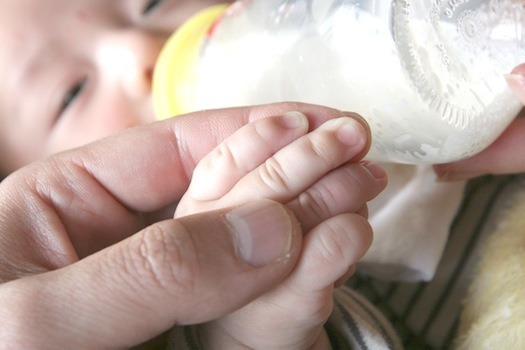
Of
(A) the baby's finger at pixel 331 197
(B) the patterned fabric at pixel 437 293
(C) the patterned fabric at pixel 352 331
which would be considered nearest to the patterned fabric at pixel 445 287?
(B) the patterned fabric at pixel 437 293

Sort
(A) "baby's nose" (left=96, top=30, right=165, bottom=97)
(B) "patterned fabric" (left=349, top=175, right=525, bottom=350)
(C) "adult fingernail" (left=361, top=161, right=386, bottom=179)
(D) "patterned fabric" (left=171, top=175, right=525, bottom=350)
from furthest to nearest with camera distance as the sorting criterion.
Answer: (A) "baby's nose" (left=96, top=30, right=165, bottom=97), (B) "patterned fabric" (left=349, top=175, right=525, bottom=350), (D) "patterned fabric" (left=171, top=175, right=525, bottom=350), (C) "adult fingernail" (left=361, top=161, right=386, bottom=179)

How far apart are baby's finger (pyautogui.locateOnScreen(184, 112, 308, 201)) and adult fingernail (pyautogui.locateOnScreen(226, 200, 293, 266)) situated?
7cm

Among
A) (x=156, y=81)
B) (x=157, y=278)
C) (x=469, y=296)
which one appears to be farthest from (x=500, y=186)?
(x=157, y=278)

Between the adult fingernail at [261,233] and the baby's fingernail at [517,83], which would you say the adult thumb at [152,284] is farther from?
the baby's fingernail at [517,83]

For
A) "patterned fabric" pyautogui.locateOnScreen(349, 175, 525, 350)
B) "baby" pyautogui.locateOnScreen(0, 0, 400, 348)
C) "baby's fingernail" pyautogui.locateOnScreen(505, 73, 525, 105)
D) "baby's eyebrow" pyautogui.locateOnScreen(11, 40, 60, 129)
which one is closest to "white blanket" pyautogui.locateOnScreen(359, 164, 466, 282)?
"patterned fabric" pyautogui.locateOnScreen(349, 175, 525, 350)

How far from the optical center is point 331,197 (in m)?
0.48

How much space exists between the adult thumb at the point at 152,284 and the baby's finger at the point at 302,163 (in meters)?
0.04

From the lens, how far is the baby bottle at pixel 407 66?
57 centimetres

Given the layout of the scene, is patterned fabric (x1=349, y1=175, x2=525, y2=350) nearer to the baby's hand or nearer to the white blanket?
the white blanket

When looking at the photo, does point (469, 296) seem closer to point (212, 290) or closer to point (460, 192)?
point (460, 192)

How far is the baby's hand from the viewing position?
46 centimetres

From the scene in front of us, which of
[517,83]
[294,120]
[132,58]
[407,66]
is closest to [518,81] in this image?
[517,83]

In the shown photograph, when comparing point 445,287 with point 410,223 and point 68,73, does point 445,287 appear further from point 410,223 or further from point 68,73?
point 68,73

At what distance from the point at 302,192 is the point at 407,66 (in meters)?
0.17
